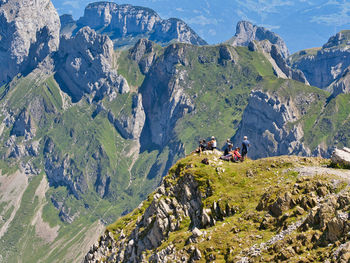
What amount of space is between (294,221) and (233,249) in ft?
32.3

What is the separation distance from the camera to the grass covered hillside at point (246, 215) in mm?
48094

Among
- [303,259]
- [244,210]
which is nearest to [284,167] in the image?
[244,210]

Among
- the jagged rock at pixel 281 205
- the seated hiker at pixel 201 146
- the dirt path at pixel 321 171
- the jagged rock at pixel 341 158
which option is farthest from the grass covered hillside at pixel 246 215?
the seated hiker at pixel 201 146

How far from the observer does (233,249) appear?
55.5 meters

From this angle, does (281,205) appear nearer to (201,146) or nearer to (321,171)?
(321,171)

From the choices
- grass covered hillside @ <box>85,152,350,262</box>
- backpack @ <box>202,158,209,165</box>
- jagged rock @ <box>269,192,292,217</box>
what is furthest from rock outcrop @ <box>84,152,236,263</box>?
jagged rock @ <box>269,192,292,217</box>

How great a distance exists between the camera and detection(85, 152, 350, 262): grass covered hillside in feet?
158

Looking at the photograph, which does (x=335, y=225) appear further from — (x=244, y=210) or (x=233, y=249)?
(x=244, y=210)

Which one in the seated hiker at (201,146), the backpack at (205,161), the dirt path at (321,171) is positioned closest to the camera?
the dirt path at (321,171)

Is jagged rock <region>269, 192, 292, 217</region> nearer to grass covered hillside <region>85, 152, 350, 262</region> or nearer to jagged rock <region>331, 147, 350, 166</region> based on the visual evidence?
grass covered hillside <region>85, 152, 350, 262</region>

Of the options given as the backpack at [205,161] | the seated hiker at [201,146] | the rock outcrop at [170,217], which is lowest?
the rock outcrop at [170,217]

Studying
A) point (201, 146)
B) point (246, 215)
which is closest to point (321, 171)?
point (246, 215)

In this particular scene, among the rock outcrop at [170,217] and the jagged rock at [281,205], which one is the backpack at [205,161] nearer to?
the rock outcrop at [170,217]

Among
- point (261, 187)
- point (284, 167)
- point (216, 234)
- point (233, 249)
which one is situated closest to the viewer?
point (233, 249)
